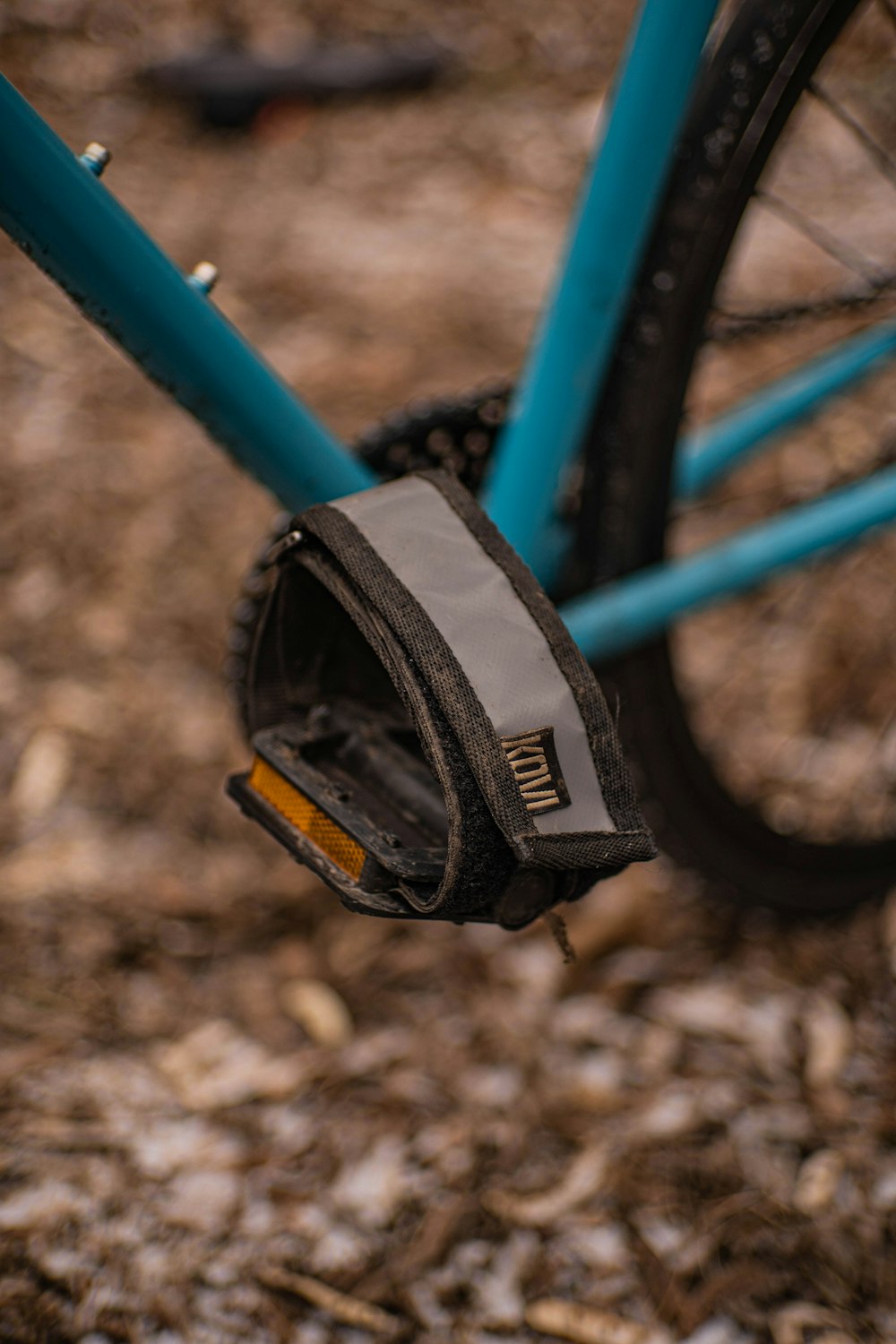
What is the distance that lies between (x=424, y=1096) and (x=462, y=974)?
18 centimetres

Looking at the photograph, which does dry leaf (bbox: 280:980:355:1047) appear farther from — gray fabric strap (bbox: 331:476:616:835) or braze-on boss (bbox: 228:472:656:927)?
gray fabric strap (bbox: 331:476:616:835)

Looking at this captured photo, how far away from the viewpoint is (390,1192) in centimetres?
112

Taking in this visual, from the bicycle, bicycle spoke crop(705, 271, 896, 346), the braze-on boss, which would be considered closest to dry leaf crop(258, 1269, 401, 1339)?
the braze-on boss

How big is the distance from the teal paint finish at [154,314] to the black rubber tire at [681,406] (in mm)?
286

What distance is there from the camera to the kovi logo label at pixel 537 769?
2.43 ft

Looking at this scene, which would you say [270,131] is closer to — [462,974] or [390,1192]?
[462,974]

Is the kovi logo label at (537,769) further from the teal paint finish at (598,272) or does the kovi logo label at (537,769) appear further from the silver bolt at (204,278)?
the silver bolt at (204,278)

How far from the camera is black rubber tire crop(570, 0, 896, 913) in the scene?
0.96 meters

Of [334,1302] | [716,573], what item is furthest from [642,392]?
[334,1302]

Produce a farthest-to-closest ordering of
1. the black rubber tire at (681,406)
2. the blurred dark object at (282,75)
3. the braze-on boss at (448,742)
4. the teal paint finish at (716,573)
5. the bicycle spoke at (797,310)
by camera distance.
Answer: the blurred dark object at (282,75), the bicycle spoke at (797,310), the teal paint finish at (716,573), the black rubber tire at (681,406), the braze-on boss at (448,742)

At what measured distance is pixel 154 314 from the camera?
85 centimetres

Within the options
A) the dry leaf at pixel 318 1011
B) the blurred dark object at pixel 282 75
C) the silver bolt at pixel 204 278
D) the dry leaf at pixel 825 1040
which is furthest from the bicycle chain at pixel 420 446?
the blurred dark object at pixel 282 75

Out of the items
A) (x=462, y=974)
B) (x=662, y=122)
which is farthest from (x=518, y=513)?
(x=462, y=974)

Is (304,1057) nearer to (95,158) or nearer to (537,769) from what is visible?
(537,769)
